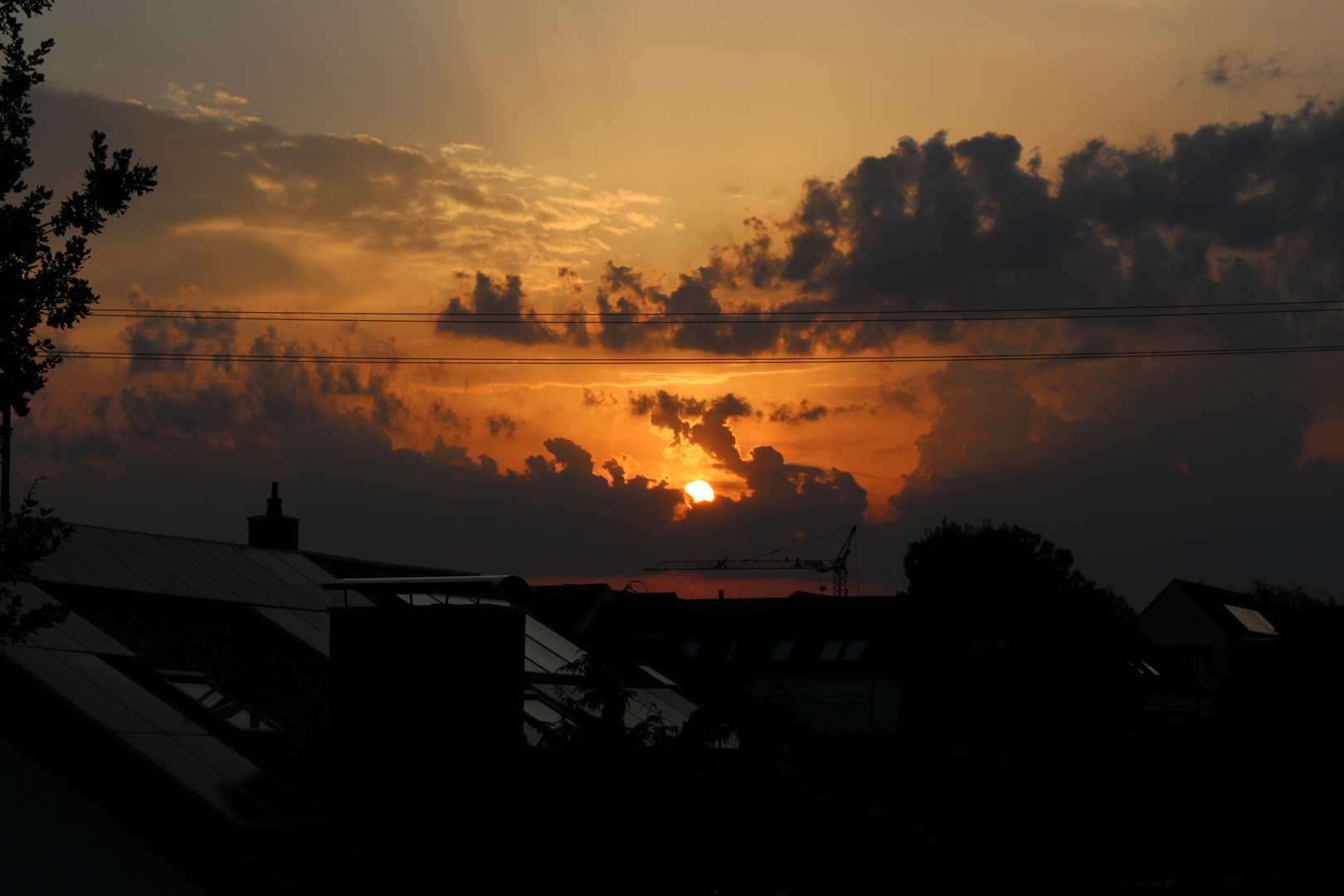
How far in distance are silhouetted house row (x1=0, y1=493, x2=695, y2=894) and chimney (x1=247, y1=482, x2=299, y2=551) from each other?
14.4 ft

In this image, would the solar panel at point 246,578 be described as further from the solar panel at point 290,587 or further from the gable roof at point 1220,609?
the gable roof at point 1220,609

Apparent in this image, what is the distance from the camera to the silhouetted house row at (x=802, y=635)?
63.5 metres

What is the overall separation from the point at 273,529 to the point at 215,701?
417 inches

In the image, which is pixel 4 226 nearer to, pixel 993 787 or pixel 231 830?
pixel 231 830

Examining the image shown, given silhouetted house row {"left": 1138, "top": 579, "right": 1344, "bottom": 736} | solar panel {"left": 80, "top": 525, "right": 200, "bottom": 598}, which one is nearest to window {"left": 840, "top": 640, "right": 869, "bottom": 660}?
silhouetted house row {"left": 1138, "top": 579, "right": 1344, "bottom": 736}

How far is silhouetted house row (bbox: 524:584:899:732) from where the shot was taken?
6353cm

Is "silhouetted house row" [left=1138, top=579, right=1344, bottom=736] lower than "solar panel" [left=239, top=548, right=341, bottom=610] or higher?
lower

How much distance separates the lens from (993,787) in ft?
78.1

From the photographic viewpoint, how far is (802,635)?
72.0 m

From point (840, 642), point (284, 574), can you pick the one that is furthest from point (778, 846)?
point (840, 642)

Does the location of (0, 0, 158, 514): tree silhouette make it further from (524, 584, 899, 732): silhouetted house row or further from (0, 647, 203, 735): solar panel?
(524, 584, 899, 732): silhouetted house row

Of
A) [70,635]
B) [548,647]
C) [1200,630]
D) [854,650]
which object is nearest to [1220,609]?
[1200,630]

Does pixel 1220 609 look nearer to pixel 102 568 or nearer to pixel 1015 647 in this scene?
pixel 1015 647

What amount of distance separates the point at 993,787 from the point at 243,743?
15398mm
